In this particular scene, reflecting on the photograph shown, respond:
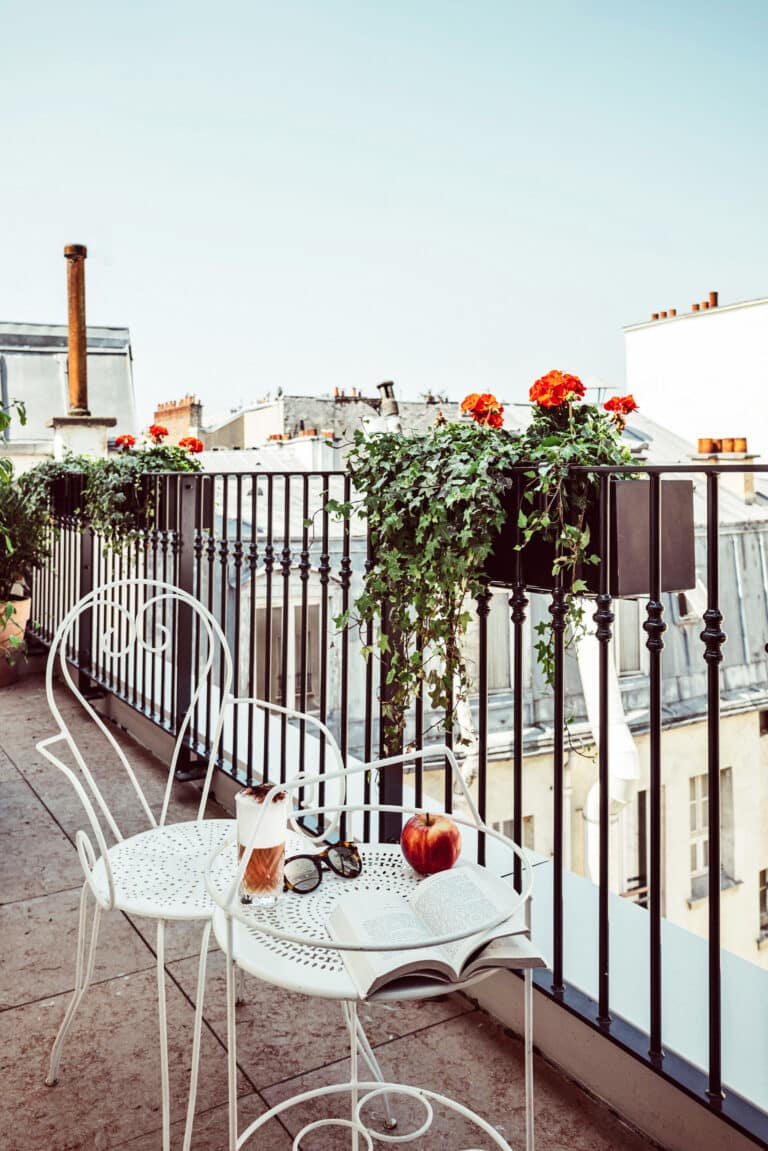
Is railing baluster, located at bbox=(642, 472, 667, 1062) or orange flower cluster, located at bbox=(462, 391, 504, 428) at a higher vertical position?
orange flower cluster, located at bbox=(462, 391, 504, 428)

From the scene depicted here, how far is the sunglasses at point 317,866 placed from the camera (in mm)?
1347

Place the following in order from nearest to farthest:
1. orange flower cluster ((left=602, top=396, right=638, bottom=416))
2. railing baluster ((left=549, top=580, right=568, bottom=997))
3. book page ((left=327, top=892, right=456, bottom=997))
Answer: book page ((left=327, top=892, right=456, bottom=997)), railing baluster ((left=549, top=580, right=568, bottom=997)), orange flower cluster ((left=602, top=396, right=638, bottom=416))

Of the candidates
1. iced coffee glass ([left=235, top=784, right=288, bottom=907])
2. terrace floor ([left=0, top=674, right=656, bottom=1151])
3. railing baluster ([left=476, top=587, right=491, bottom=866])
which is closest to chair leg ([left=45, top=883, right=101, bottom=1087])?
terrace floor ([left=0, top=674, right=656, bottom=1151])

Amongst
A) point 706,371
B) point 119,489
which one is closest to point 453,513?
point 119,489

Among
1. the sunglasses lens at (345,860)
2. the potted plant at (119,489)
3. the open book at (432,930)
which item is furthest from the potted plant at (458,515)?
the potted plant at (119,489)

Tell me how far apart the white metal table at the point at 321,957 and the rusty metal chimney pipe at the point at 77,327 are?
621cm

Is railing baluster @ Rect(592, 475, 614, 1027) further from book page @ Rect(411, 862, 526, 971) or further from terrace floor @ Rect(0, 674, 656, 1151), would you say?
book page @ Rect(411, 862, 526, 971)

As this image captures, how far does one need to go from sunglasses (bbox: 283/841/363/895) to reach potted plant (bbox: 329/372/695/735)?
511 millimetres

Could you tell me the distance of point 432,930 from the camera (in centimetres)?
114

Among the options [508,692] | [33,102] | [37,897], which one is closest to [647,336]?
[508,692]

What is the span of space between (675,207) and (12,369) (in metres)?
22.1

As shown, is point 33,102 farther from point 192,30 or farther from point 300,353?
point 300,353

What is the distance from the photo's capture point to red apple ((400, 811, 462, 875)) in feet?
4.41

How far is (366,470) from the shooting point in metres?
1.94
